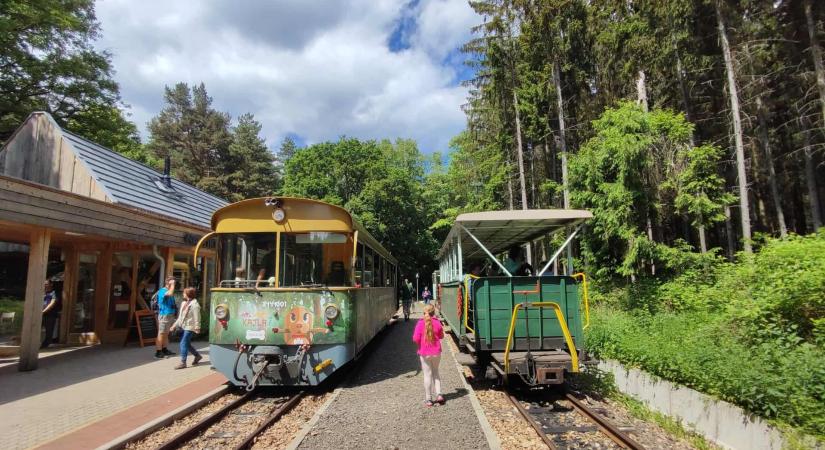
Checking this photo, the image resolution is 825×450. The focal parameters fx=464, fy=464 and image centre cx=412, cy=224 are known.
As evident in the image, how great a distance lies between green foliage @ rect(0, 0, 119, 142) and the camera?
2089 centimetres

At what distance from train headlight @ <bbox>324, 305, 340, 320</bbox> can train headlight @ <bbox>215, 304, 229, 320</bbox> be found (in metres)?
1.58

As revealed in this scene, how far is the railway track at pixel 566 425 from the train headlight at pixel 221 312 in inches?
184

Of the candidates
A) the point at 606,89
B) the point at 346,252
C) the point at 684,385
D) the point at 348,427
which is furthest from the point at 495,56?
the point at 348,427

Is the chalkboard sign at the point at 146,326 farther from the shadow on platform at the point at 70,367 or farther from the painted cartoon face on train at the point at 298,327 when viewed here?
the painted cartoon face on train at the point at 298,327

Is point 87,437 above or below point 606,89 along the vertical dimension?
below

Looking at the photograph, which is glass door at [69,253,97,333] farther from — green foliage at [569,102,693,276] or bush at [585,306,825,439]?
green foliage at [569,102,693,276]

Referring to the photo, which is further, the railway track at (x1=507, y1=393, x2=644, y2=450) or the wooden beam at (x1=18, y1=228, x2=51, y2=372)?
the wooden beam at (x1=18, y1=228, x2=51, y2=372)

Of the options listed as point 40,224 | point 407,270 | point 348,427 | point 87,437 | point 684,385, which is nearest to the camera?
point 87,437

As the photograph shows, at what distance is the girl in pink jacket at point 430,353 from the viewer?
22.3 feet

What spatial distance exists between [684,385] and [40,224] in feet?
36.0

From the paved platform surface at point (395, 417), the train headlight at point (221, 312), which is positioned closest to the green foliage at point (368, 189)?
the paved platform surface at point (395, 417)

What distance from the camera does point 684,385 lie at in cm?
648

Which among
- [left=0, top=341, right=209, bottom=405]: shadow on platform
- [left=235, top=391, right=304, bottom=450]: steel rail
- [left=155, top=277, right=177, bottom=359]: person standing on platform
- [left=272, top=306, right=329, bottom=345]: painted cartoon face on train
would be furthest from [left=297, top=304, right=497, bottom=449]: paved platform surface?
[left=0, top=341, right=209, bottom=405]: shadow on platform

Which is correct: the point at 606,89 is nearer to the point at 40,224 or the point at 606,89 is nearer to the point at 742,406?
the point at 742,406
